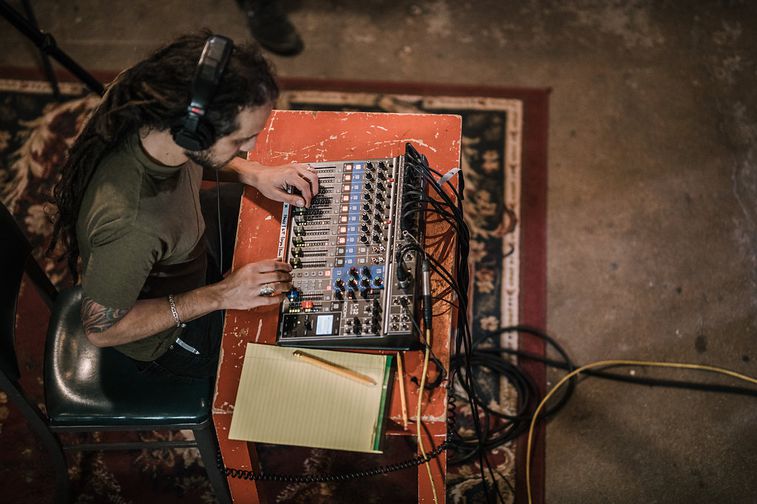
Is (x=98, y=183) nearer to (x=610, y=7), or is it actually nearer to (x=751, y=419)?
(x=751, y=419)

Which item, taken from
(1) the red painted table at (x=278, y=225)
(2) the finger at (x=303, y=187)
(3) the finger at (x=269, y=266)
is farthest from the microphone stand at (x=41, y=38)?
(3) the finger at (x=269, y=266)

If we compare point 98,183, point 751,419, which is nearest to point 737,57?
point 751,419

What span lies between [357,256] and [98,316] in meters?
0.54

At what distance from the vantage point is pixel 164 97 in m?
1.22

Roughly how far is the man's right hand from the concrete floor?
4.04 ft

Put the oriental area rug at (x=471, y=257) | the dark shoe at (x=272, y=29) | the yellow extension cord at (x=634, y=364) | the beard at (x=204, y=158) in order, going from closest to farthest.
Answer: the beard at (x=204, y=158)
the oriental area rug at (x=471, y=257)
the yellow extension cord at (x=634, y=364)
the dark shoe at (x=272, y=29)

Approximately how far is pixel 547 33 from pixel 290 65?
117cm

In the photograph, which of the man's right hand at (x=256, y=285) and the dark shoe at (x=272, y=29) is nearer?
the man's right hand at (x=256, y=285)

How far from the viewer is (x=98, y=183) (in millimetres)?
1272

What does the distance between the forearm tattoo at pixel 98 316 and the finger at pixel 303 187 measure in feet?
1.49

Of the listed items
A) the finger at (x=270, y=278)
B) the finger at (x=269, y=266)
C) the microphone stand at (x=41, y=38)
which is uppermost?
the microphone stand at (x=41, y=38)

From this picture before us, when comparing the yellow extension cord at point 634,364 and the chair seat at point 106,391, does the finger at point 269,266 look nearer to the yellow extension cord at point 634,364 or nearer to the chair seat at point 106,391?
the chair seat at point 106,391

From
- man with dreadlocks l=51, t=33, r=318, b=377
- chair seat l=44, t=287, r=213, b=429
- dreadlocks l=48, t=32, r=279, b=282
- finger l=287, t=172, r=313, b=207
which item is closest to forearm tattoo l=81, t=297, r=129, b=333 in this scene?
man with dreadlocks l=51, t=33, r=318, b=377

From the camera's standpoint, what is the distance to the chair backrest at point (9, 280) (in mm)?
1501
